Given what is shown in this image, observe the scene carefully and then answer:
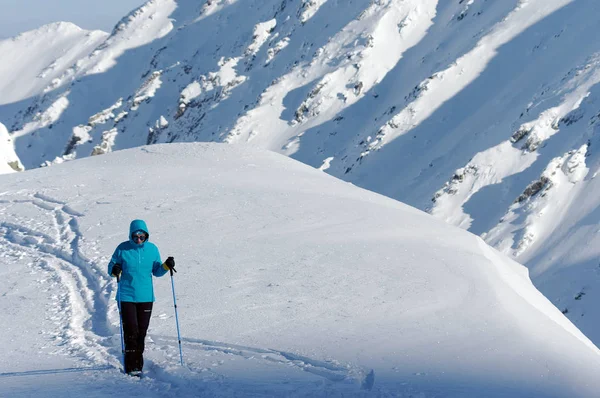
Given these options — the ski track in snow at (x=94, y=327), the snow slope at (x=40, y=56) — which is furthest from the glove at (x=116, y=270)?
the snow slope at (x=40, y=56)

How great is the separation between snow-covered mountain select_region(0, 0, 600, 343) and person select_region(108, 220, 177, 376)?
3130cm

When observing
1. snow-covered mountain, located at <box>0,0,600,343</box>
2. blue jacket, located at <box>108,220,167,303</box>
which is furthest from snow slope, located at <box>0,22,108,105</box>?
blue jacket, located at <box>108,220,167,303</box>

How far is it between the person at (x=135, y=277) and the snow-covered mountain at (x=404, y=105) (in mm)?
31302

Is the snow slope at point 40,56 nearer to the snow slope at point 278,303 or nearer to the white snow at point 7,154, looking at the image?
the white snow at point 7,154

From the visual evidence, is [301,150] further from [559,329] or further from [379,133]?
[559,329]

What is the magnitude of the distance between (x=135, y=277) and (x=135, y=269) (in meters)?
0.09

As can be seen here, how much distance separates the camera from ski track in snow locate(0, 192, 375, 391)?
8.35 m

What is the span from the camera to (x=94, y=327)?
10.6 metres

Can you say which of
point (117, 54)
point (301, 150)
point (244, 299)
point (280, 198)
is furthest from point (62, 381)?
point (117, 54)

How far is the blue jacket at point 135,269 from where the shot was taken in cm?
862

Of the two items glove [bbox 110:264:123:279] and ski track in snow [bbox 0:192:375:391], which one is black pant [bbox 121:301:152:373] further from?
glove [bbox 110:264:123:279]

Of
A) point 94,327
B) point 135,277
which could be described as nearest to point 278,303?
point 94,327

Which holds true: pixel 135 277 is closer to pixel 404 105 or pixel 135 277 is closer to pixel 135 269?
pixel 135 269

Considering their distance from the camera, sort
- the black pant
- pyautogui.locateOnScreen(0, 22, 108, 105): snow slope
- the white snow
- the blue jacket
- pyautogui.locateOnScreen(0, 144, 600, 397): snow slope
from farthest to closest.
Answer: pyautogui.locateOnScreen(0, 22, 108, 105): snow slope → the white snow → the blue jacket → the black pant → pyautogui.locateOnScreen(0, 144, 600, 397): snow slope
